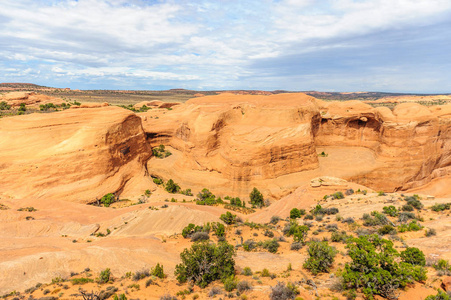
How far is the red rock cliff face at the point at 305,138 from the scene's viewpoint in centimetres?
2769

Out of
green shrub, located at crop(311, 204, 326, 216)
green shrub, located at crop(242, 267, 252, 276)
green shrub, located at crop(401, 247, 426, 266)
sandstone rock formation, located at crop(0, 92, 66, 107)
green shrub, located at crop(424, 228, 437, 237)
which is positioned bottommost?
green shrub, located at crop(311, 204, 326, 216)

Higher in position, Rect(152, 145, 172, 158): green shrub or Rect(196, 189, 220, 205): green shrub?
Rect(152, 145, 172, 158): green shrub

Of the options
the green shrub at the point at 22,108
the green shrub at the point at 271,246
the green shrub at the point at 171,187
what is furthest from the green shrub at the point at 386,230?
the green shrub at the point at 22,108

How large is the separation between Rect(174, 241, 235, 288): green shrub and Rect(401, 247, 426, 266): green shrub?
683 cm

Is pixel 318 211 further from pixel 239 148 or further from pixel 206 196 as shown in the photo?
pixel 206 196

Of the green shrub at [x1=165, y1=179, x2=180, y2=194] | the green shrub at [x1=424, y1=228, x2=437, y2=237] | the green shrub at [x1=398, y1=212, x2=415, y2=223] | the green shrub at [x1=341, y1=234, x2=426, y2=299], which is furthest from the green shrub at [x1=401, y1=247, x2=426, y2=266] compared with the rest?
the green shrub at [x1=165, y1=179, x2=180, y2=194]

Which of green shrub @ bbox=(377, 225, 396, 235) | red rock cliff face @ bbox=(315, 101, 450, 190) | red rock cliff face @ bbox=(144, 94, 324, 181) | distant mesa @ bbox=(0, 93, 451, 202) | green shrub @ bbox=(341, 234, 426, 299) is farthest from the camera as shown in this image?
red rock cliff face @ bbox=(315, 101, 450, 190)

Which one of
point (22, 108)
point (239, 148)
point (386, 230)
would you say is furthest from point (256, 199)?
point (22, 108)

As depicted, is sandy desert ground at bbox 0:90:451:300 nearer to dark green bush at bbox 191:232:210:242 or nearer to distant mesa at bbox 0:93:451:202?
distant mesa at bbox 0:93:451:202

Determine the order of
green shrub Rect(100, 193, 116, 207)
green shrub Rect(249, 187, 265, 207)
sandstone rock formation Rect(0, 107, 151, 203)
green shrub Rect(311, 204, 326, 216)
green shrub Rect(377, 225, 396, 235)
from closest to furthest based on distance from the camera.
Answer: green shrub Rect(377, 225, 396, 235) < green shrub Rect(311, 204, 326, 216) < sandstone rock formation Rect(0, 107, 151, 203) < green shrub Rect(100, 193, 116, 207) < green shrub Rect(249, 187, 265, 207)

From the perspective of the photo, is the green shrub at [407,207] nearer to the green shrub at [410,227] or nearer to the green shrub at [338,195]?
the green shrub at [410,227]

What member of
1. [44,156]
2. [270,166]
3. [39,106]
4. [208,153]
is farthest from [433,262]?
[39,106]

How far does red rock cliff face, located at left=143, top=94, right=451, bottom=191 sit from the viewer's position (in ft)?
90.8

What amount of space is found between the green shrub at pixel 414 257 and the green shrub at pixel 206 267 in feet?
22.4
